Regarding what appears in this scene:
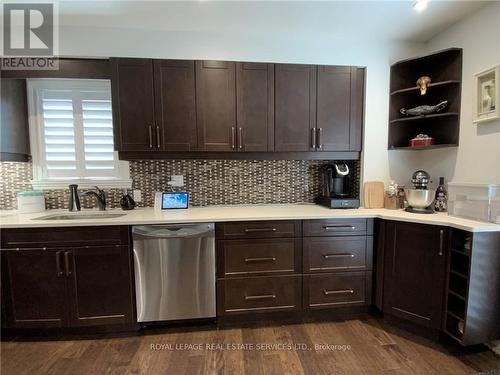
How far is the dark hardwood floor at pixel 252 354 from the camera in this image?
5.02ft

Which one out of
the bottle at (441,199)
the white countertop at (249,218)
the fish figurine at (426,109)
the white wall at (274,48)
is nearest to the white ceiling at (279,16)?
the white wall at (274,48)

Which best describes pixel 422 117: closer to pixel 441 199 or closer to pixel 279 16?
pixel 441 199

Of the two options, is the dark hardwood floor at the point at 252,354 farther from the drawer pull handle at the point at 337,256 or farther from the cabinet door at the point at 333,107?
the cabinet door at the point at 333,107

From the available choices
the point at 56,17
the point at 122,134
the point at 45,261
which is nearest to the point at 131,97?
the point at 122,134

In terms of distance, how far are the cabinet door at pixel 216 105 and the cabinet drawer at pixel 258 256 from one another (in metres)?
0.86

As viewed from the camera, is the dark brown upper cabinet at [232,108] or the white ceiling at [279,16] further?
the dark brown upper cabinet at [232,108]

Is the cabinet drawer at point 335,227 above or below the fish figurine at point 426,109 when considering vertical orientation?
below

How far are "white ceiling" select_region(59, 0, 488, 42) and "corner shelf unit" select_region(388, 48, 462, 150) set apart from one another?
0.92 ft

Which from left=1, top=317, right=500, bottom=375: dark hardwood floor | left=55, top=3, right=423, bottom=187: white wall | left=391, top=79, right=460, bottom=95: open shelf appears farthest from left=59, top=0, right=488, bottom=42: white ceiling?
left=1, top=317, right=500, bottom=375: dark hardwood floor

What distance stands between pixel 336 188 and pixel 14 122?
3.01 meters

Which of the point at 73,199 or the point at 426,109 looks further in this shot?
the point at 73,199

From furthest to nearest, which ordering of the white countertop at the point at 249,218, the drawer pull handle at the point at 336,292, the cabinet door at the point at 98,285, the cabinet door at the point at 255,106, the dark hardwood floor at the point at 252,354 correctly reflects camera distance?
the cabinet door at the point at 255,106 → the drawer pull handle at the point at 336,292 → the cabinet door at the point at 98,285 → the white countertop at the point at 249,218 → the dark hardwood floor at the point at 252,354

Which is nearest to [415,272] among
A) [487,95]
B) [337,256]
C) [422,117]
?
[337,256]

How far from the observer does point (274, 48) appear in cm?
217
